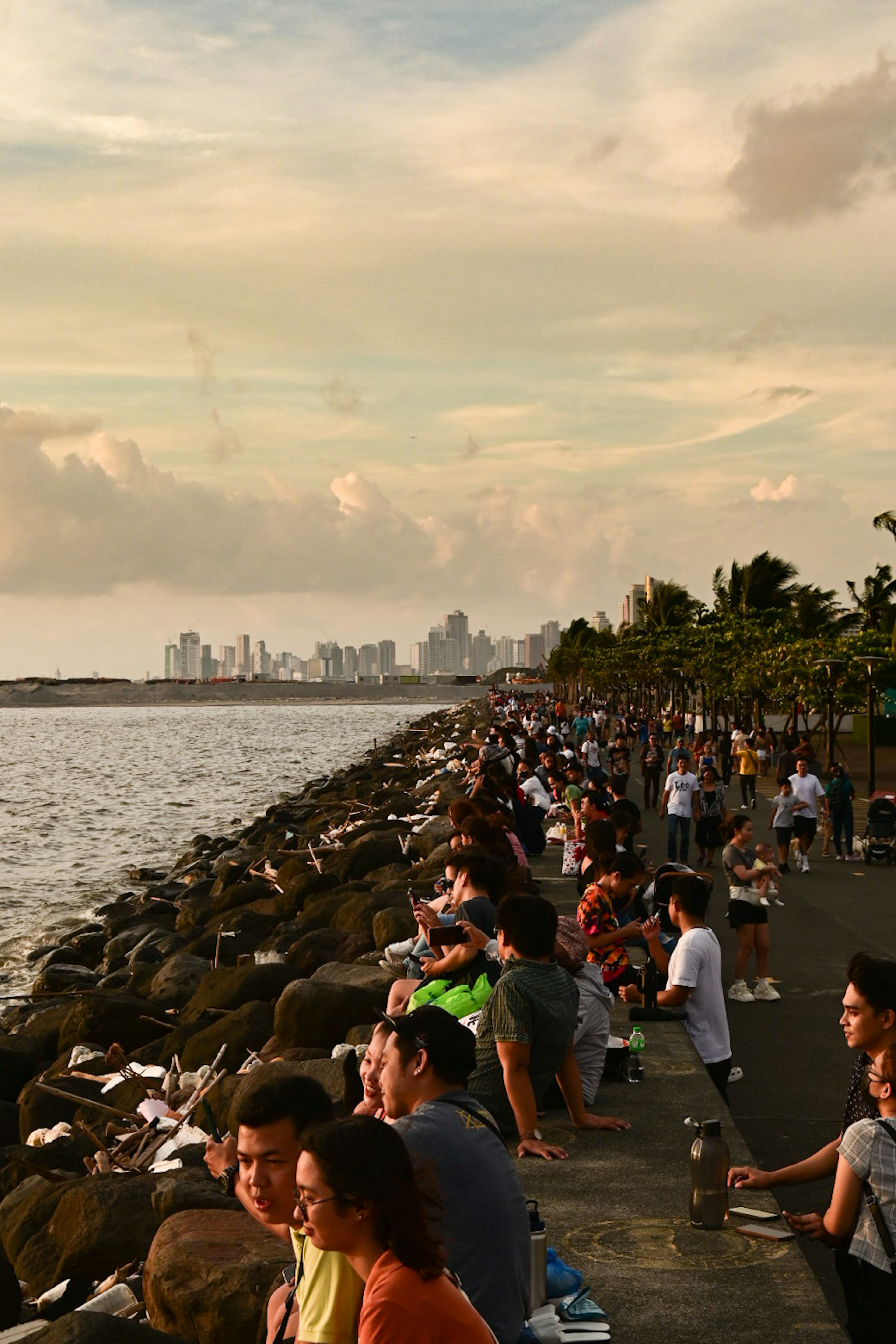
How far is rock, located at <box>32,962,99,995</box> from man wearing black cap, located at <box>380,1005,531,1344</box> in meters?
13.4

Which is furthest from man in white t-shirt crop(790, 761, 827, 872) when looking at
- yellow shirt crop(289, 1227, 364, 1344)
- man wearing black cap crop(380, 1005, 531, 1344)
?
yellow shirt crop(289, 1227, 364, 1344)

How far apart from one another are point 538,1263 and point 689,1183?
173 centimetres

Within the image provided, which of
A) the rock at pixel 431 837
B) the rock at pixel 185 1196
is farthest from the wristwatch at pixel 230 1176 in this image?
the rock at pixel 431 837

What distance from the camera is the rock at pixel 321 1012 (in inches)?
385

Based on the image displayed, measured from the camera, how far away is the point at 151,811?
46344 mm

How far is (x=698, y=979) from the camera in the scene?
7.77 metres

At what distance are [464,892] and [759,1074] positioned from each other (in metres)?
2.64

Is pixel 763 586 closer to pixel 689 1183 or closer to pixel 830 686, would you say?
pixel 830 686

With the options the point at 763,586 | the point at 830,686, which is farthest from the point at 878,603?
the point at 830,686

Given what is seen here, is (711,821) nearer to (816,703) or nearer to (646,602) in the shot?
(816,703)

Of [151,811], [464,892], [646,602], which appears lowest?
[151,811]

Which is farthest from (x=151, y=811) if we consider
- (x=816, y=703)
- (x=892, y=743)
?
(x=892, y=743)

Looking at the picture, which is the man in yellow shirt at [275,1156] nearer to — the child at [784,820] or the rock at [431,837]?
the rock at [431,837]

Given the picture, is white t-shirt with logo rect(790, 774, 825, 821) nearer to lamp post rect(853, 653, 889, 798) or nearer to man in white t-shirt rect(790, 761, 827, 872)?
man in white t-shirt rect(790, 761, 827, 872)
